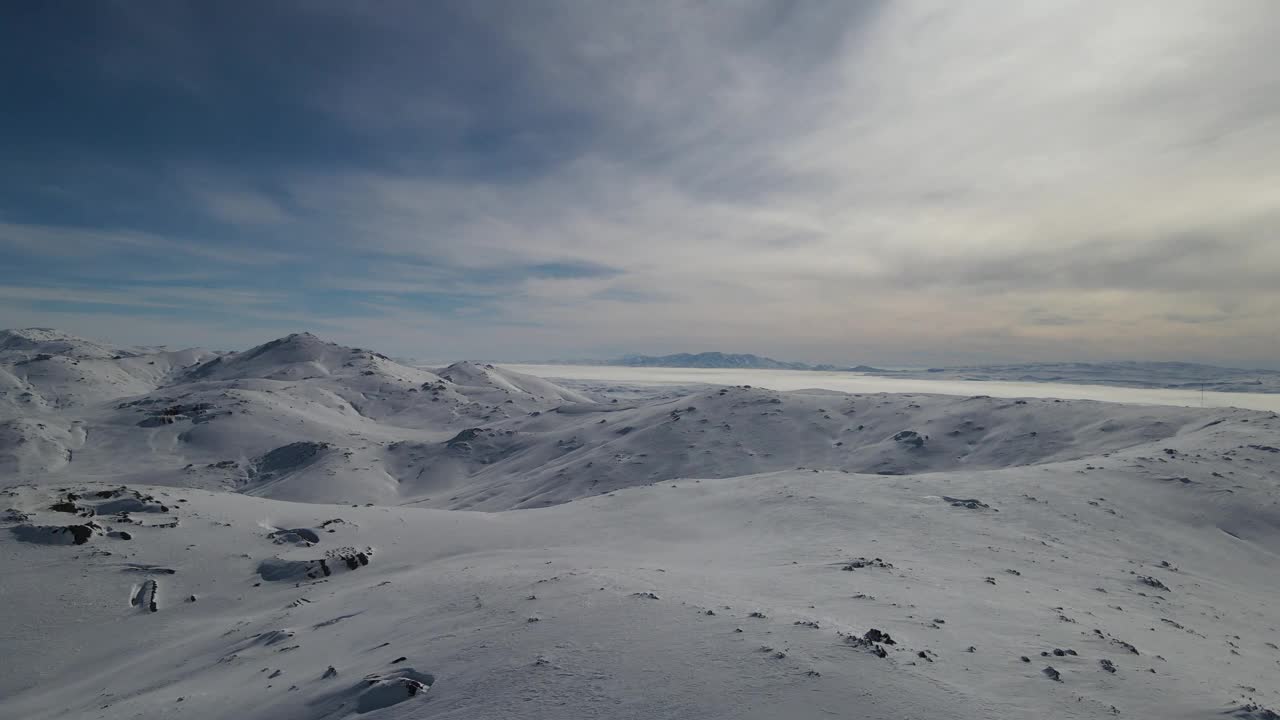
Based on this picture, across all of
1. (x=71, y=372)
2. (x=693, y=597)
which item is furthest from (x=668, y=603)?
(x=71, y=372)

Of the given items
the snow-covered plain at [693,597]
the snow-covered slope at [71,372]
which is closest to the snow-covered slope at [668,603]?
the snow-covered plain at [693,597]

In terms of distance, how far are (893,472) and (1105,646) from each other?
2850 centimetres

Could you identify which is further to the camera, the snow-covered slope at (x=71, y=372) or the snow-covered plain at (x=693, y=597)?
the snow-covered slope at (x=71, y=372)

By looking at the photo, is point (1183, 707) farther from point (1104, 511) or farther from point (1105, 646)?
point (1104, 511)

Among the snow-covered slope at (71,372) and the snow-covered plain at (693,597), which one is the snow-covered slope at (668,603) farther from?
the snow-covered slope at (71,372)

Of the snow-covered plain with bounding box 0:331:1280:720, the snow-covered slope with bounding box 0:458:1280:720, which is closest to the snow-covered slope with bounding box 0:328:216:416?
the snow-covered plain with bounding box 0:331:1280:720

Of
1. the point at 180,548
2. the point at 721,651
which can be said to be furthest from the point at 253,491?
the point at 721,651

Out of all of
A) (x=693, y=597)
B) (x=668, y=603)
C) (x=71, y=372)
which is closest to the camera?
(x=668, y=603)

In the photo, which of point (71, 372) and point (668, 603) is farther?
point (71, 372)

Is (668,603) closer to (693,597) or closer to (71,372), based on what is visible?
(693,597)

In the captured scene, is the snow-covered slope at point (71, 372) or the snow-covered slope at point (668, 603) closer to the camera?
the snow-covered slope at point (668, 603)

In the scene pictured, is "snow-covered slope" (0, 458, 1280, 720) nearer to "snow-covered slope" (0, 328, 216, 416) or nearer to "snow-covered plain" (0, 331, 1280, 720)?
"snow-covered plain" (0, 331, 1280, 720)

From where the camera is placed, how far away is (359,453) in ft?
176

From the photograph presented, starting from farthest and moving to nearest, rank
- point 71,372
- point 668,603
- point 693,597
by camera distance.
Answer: point 71,372
point 693,597
point 668,603
